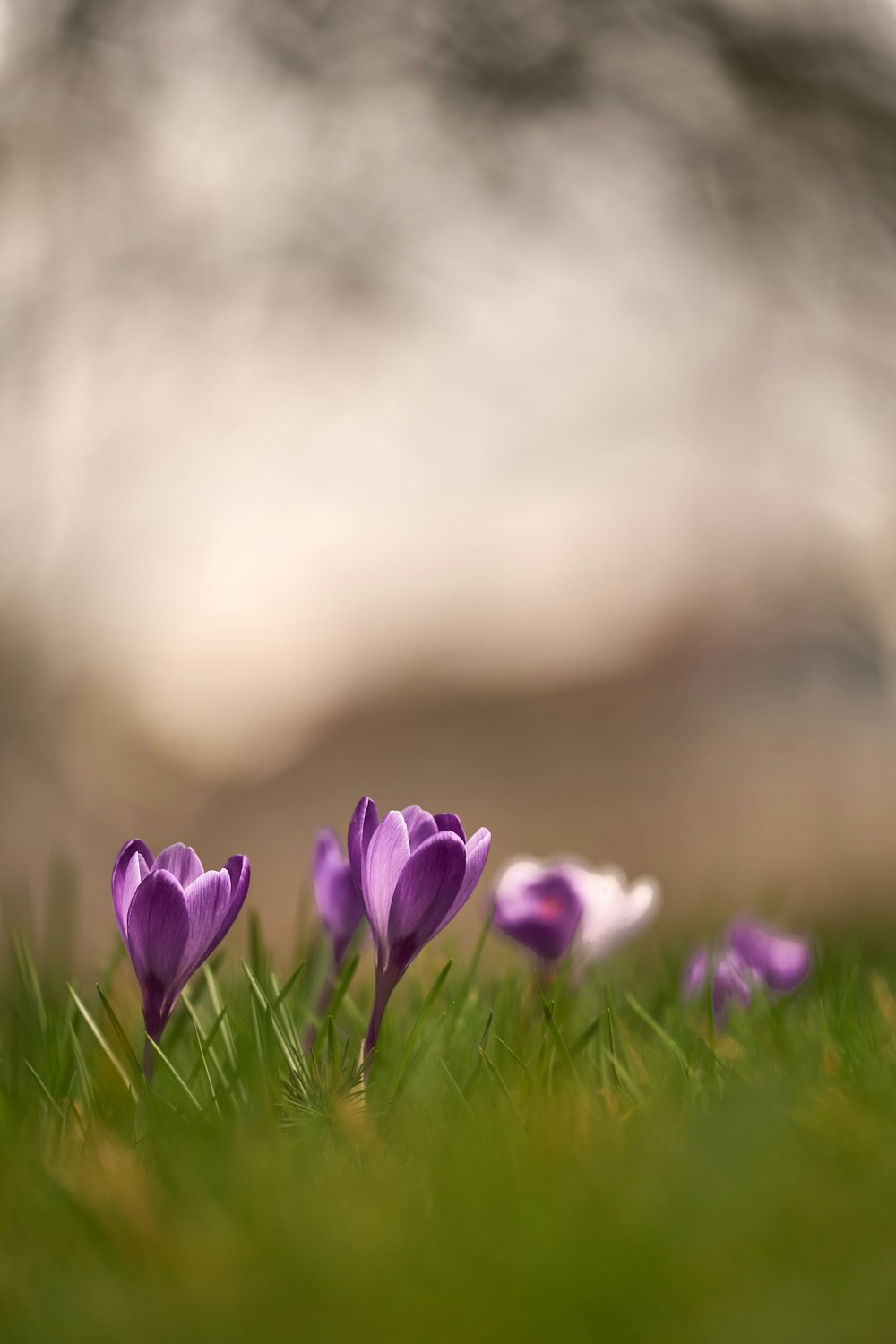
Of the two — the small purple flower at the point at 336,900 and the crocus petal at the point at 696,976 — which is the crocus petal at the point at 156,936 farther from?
the crocus petal at the point at 696,976

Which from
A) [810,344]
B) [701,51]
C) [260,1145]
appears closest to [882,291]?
[810,344]

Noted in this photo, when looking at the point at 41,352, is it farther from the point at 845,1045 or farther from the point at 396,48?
the point at 845,1045

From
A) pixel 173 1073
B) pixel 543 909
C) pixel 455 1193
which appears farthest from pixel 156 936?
pixel 543 909

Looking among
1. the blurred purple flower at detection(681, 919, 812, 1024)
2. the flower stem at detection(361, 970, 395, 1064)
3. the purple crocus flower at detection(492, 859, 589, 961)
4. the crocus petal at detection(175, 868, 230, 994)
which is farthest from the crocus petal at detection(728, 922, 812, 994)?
the crocus petal at detection(175, 868, 230, 994)

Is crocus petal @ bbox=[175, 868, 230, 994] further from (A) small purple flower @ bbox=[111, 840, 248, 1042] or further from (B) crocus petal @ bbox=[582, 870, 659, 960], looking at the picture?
(B) crocus petal @ bbox=[582, 870, 659, 960]

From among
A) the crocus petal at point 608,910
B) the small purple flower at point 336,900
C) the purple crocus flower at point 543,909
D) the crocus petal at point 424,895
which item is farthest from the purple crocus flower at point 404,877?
the crocus petal at point 608,910

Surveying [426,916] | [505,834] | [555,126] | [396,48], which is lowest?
[505,834]
